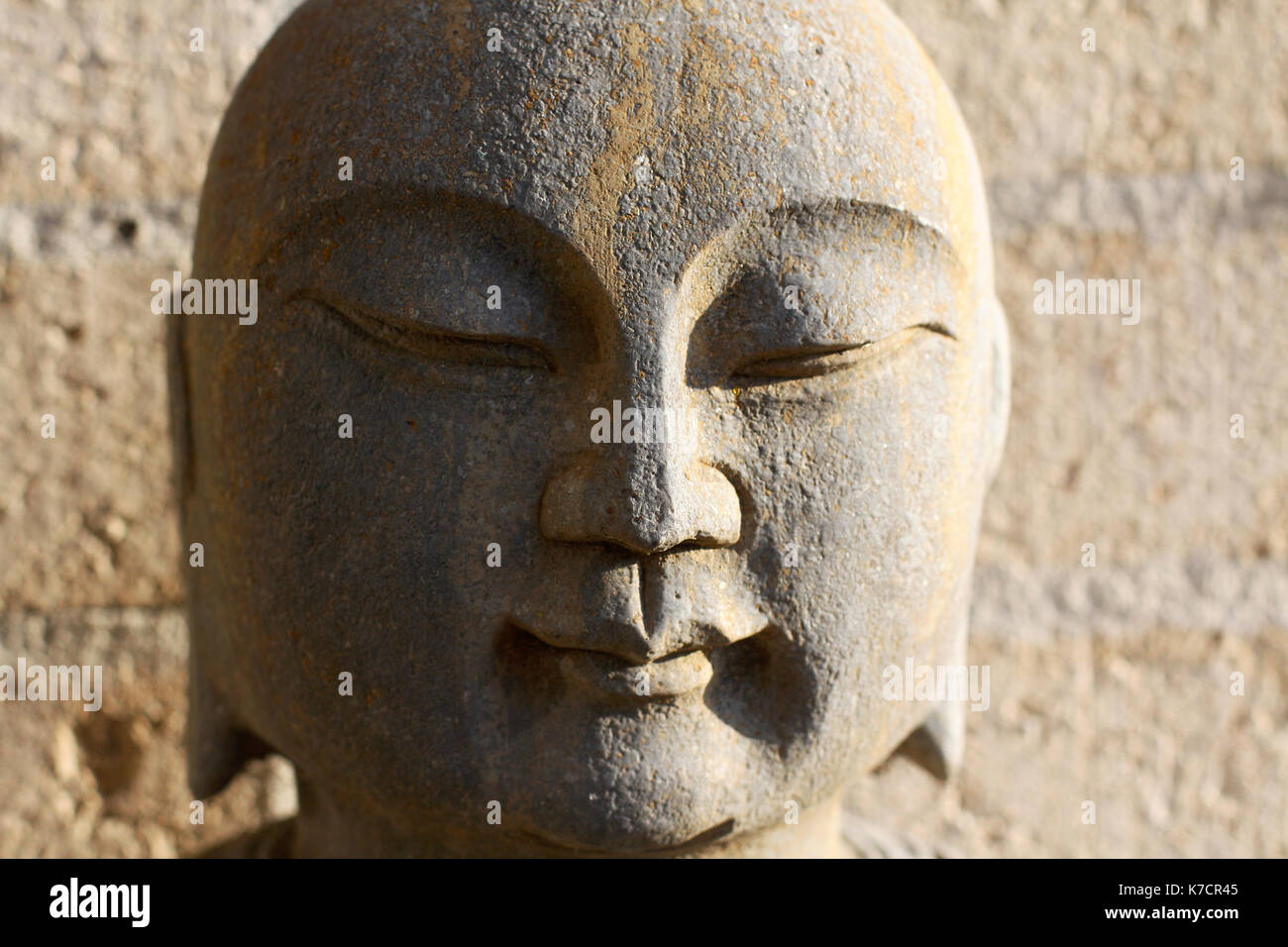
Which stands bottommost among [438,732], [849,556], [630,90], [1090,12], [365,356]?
[438,732]

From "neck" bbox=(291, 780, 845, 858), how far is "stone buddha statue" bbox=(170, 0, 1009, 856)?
0.02m

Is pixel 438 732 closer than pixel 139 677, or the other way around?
pixel 438 732

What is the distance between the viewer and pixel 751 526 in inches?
34.9

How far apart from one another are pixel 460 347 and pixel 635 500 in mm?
158

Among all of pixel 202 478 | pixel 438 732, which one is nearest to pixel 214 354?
pixel 202 478

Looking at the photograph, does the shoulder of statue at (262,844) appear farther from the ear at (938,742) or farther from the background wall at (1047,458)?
the ear at (938,742)

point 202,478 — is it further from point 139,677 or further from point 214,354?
point 139,677

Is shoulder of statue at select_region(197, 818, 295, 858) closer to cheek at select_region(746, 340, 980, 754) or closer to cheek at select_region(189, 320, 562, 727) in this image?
cheek at select_region(189, 320, 562, 727)

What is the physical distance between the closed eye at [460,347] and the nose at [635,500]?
8 centimetres

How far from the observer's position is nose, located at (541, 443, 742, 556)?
0.84 metres

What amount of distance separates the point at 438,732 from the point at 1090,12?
3.77 ft

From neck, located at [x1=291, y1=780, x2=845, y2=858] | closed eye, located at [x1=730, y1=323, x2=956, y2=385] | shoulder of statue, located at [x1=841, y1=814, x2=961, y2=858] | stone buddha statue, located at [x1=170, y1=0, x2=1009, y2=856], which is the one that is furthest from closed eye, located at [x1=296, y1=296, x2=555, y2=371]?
shoulder of statue, located at [x1=841, y1=814, x2=961, y2=858]

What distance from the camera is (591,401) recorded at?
854 mm

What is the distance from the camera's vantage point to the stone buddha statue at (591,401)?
847 mm
